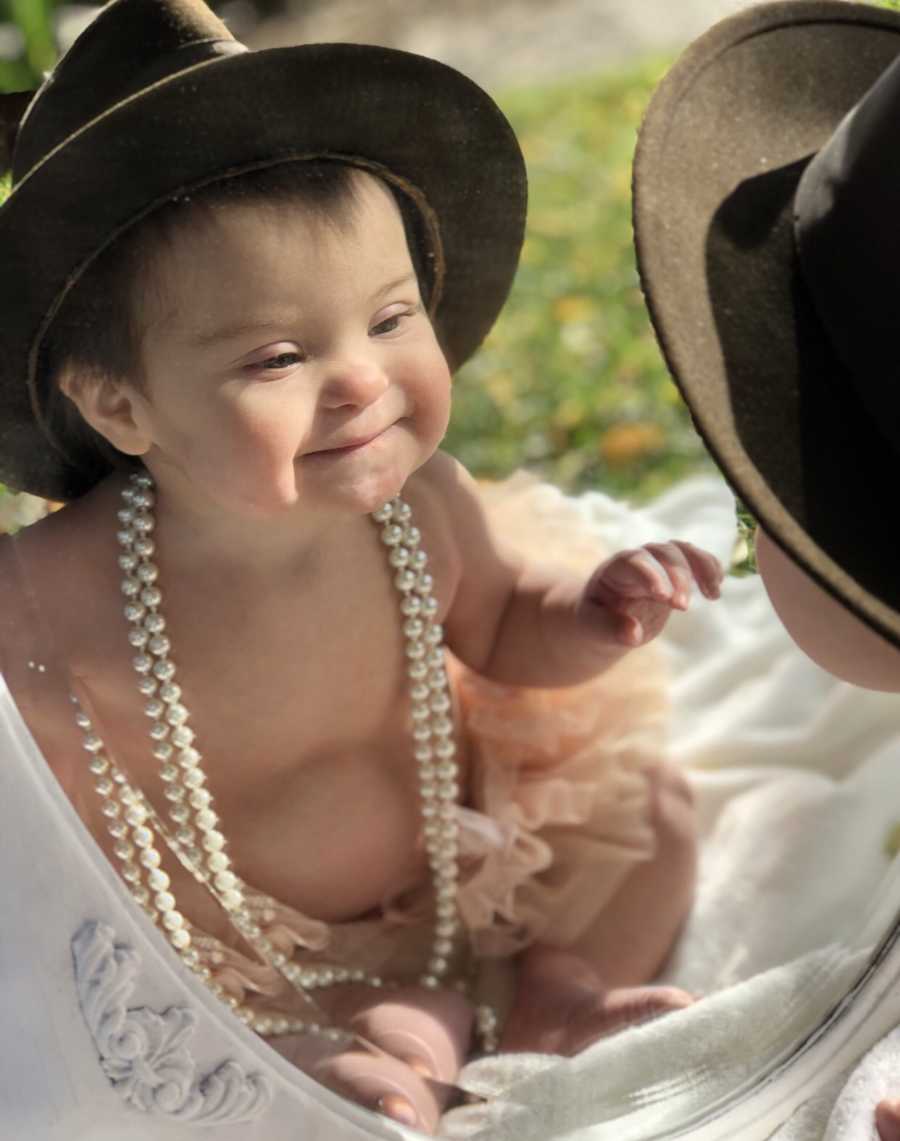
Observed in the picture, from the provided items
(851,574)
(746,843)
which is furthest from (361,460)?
(746,843)

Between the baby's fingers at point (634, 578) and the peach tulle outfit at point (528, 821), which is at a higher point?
the baby's fingers at point (634, 578)

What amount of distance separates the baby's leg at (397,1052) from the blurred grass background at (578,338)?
0.40m

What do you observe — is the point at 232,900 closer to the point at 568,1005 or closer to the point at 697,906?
the point at 568,1005

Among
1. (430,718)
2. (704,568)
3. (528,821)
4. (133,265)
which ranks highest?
(133,265)

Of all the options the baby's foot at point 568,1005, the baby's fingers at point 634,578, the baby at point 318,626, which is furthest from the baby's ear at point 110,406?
the baby's foot at point 568,1005

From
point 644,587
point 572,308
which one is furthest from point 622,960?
point 572,308

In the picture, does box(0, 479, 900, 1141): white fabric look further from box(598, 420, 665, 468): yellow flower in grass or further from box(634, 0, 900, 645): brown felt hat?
box(634, 0, 900, 645): brown felt hat

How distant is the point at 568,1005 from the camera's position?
106cm

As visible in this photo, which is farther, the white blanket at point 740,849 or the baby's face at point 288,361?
the white blanket at point 740,849

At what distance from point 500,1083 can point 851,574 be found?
1.62 ft

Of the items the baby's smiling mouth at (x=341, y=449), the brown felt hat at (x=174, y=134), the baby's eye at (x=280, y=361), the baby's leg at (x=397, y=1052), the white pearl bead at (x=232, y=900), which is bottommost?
the baby's leg at (x=397, y=1052)

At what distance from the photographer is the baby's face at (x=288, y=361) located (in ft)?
2.35

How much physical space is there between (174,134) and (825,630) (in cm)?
49

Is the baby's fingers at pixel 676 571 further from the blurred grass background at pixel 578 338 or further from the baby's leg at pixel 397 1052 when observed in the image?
the baby's leg at pixel 397 1052
